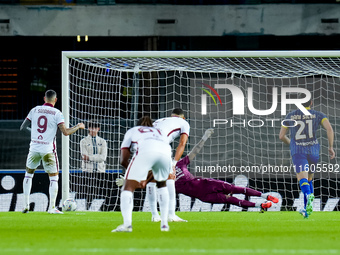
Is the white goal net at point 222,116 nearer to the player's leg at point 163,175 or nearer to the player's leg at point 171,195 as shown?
the player's leg at point 171,195

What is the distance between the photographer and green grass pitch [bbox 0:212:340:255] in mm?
6219

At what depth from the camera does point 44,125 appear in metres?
11.8

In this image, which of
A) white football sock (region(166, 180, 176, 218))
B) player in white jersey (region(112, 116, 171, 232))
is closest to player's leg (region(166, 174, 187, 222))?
white football sock (region(166, 180, 176, 218))

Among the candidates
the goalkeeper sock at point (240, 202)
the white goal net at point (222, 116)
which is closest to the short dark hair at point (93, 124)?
the white goal net at point (222, 116)

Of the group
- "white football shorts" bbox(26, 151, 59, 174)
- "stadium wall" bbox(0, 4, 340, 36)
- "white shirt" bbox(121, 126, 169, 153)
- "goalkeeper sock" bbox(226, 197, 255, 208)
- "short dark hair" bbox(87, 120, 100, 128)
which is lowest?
"goalkeeper sock" bbox(226, 197, 255, 208)

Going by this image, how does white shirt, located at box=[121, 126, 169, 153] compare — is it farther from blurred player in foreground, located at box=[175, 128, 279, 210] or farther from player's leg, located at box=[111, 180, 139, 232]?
blurred player in foreground, located at box=[175, 128, 279, 210]

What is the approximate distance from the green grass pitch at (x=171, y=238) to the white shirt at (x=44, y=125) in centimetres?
181

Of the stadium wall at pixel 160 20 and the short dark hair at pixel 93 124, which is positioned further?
the stadium wall at pixel 160 20

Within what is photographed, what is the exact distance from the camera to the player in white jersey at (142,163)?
25.5ft

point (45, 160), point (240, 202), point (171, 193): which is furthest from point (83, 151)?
point (171, 193)

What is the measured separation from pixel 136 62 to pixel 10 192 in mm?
3572

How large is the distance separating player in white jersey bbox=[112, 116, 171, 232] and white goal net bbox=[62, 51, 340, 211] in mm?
5997

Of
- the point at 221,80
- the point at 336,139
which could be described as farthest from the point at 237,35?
the point at 336,139

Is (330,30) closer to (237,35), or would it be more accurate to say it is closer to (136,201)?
(237,35)
